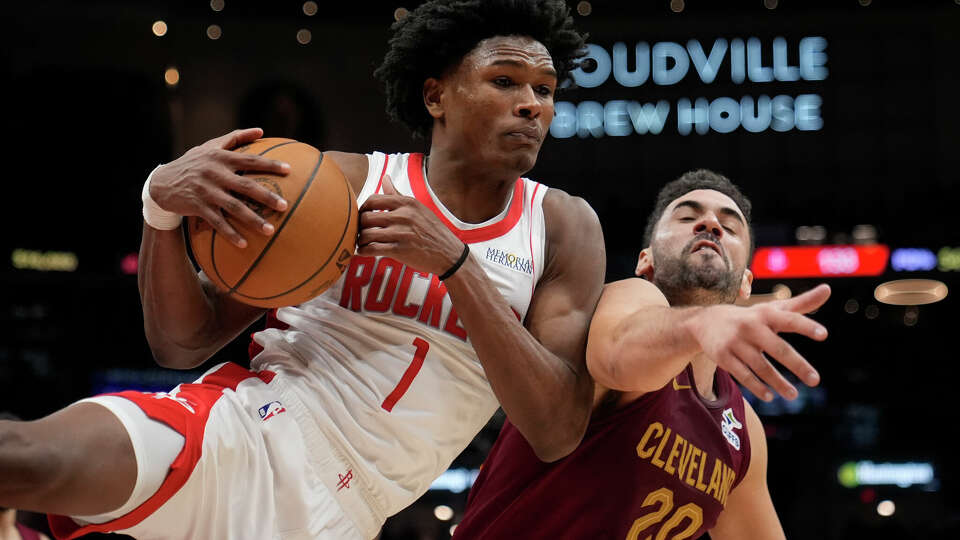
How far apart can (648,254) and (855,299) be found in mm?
6987

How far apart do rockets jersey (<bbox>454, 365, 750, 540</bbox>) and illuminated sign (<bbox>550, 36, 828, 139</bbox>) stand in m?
5.89

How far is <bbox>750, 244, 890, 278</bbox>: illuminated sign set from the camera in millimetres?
9070

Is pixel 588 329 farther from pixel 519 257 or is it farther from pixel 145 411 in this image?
pixel 145 411

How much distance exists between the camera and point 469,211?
3193 mm

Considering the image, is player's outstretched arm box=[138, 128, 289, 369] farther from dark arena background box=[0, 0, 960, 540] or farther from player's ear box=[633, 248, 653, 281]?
dark arena background box=[0, 0, 960, 540]

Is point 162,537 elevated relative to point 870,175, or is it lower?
lower

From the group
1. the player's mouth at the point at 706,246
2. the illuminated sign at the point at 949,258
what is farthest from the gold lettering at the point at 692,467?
the illuminated sign at the point at 949,258

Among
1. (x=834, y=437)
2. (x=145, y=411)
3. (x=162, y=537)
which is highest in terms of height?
(x=145, y=411)

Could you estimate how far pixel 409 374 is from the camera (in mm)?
2971

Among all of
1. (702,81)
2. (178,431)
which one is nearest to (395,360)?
(178,431)

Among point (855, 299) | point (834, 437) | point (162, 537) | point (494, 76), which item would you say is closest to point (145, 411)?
point (162, 537)

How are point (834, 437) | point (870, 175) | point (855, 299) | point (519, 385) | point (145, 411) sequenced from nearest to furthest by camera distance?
point (145, 411), point (519, 385), point (870, 175), point (855, 299), point (834, 437)

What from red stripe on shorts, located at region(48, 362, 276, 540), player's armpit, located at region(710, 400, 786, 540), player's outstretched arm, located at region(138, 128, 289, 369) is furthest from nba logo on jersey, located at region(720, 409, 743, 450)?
red stripe on shorts, located at region(48, 362, 276, 540)

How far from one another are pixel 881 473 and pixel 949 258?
305 cm
